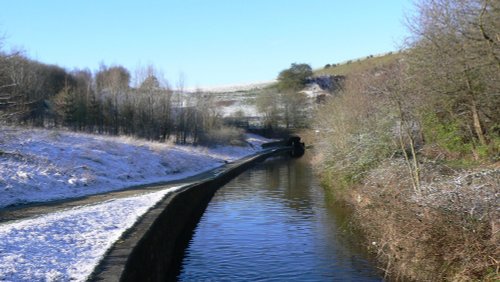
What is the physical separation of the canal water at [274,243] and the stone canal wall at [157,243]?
0.36m

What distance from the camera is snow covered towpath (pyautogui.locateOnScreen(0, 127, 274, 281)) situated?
8130 mm

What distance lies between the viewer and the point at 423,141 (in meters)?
19.3

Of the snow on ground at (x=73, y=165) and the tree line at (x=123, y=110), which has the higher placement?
the tree line at (x=123, y=110)

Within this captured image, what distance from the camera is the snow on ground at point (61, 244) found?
24.5ft

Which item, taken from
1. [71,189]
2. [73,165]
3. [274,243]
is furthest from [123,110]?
[274,243]

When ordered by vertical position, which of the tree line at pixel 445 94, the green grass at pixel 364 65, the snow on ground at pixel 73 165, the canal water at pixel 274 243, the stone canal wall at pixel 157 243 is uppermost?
the green grass at pixel 364 65

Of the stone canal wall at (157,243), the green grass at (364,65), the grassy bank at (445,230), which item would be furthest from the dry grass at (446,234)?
the green grass at (364,65)

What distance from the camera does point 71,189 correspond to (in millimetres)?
19812

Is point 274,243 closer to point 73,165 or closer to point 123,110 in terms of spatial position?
point 73,165

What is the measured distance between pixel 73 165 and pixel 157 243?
43.1 feet

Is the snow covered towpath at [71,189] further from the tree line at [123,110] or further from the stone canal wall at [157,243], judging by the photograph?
the tree line at [123,110]

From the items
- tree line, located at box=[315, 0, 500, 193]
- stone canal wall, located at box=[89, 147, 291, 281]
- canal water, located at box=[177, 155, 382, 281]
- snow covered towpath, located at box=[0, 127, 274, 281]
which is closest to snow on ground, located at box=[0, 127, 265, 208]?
snow covered towpath, located at box=[0, 127, 274, 281]

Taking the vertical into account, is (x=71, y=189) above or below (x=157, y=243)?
above

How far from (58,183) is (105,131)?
30096 mm
